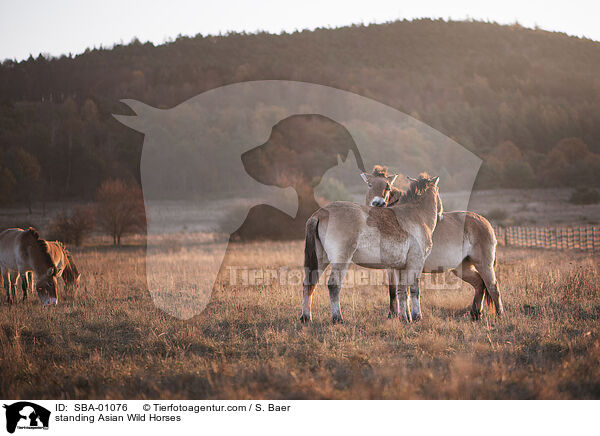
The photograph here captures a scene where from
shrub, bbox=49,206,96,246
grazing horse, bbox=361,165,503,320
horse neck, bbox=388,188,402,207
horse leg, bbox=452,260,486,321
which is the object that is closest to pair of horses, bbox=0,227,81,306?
grazing horse, bbox=361,165,503,320

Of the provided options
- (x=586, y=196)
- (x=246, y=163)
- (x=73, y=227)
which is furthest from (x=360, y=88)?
(x=73, y=227)

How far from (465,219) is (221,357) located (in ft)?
16.1

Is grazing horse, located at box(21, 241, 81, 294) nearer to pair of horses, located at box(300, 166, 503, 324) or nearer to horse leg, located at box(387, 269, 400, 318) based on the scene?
pair of horses, located at box(300, 166, 503, 324)

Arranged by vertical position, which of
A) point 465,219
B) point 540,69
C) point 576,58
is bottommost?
point 465,219

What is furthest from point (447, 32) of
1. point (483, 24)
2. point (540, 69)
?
point (540, 69)

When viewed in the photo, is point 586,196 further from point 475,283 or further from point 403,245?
point 403,245

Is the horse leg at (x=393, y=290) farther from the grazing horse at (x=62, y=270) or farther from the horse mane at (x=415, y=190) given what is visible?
the grazing horse at (x=62, y=270)

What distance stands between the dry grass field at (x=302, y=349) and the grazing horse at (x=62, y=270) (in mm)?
716

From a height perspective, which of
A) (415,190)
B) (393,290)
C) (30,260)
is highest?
(415,190)

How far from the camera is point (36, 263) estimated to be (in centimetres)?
942

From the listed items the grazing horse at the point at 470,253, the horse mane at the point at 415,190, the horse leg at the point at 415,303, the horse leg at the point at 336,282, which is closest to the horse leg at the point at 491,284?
the grazing horse at the point at 470,253

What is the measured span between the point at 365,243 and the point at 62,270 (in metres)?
7.40

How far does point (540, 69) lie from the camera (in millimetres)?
38219
